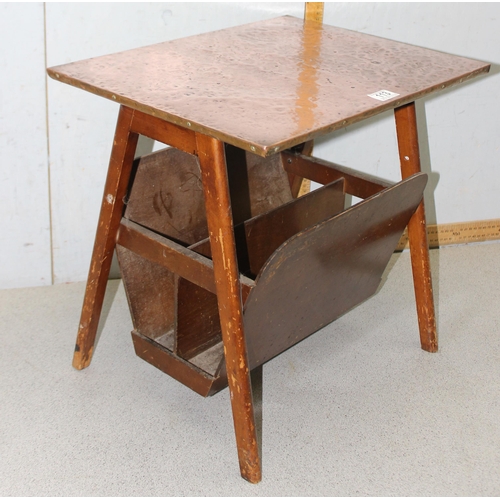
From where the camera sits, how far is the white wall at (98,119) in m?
2.52

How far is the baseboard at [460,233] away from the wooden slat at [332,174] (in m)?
0.77

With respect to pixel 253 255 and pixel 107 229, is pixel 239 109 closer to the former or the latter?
pixel 107 229

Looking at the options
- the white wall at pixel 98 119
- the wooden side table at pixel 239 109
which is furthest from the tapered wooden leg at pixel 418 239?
the white wall at pixel 98 119

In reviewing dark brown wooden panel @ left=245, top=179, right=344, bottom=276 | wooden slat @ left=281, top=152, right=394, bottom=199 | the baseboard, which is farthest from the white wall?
dark brown wooden panel @ left=245, top=179, right=344, bottom=276

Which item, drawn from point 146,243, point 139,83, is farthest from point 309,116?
point 146,243

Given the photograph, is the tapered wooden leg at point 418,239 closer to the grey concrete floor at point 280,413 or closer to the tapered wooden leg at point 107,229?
the grey concrete floor at point 280,413

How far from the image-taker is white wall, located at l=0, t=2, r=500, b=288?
8.26ft

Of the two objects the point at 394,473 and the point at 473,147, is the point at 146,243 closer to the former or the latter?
the point at 394,473

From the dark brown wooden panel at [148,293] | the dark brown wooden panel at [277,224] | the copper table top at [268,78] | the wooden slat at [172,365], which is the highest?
the copper table top at [268,78]

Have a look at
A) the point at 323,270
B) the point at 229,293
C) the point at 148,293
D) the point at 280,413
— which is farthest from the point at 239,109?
the point at 280,413

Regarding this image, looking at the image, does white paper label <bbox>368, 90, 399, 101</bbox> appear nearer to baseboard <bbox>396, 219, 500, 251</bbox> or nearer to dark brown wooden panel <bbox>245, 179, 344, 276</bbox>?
dark brown wooden panel <bbox>245, 179, 344, 276</bbox>

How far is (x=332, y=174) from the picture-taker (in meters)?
2.48

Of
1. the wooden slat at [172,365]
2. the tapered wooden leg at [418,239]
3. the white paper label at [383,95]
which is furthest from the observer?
the tapered wooden leg at [418,239]

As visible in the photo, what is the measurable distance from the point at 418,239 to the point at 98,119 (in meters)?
1.13
